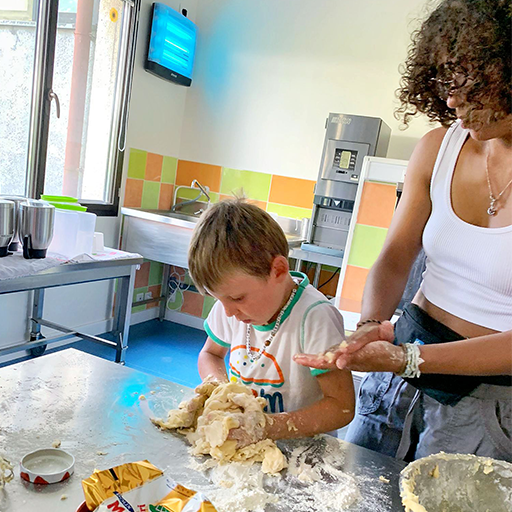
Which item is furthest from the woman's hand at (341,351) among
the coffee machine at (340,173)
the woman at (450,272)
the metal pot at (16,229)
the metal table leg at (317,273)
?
the metal table leg at (317,273)

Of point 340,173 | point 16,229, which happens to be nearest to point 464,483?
point 16,229

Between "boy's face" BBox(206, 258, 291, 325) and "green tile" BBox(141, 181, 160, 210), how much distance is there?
292cm

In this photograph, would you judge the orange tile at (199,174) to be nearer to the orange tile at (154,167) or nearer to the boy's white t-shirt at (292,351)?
the orange tile at (154,167)

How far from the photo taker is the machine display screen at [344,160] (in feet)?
10.2

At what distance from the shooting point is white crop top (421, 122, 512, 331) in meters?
0.91

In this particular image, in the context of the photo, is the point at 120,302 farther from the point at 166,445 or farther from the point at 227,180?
the point at 166,445

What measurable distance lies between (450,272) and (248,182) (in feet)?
9.84

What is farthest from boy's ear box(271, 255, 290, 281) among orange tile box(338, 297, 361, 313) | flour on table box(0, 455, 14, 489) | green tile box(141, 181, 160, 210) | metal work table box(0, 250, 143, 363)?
green tile box(141, 181, 160, 210)

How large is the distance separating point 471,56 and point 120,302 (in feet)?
8.02

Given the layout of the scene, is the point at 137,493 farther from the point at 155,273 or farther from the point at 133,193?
the point at 155,273

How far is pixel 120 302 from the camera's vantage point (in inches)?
113

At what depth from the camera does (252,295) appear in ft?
3.53

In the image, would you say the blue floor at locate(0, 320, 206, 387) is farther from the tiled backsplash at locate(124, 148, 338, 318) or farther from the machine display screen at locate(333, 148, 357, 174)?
the machine display screen at locate(333, 148, 357, 174)

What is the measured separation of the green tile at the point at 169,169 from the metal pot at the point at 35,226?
187cm
